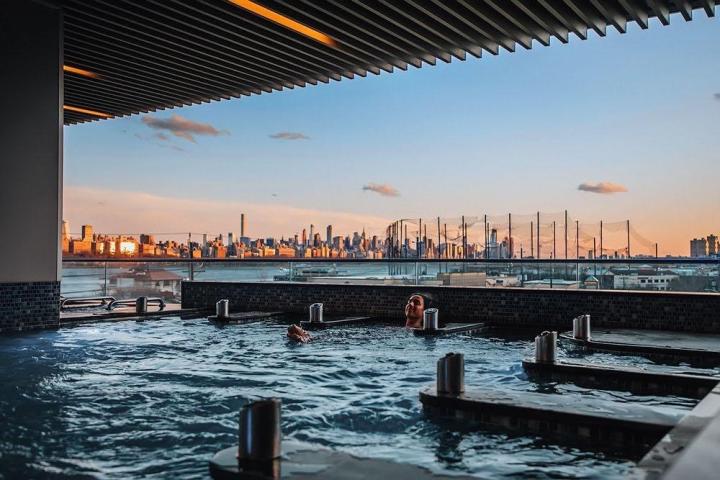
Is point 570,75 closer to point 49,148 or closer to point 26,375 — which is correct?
point 49,148

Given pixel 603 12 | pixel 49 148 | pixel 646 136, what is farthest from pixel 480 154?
pixel 49 148

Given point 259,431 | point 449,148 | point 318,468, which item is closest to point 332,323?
point 259,431

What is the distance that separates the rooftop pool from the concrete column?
91cm

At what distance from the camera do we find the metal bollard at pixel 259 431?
334 cm

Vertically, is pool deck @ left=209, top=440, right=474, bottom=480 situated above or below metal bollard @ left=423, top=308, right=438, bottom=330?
below

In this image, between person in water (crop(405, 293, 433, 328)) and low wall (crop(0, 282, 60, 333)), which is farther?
person in water (crop(405, 293, 433, 328))

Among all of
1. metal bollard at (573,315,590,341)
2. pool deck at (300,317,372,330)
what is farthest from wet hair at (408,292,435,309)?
metal bollard at (573,315,590,341)

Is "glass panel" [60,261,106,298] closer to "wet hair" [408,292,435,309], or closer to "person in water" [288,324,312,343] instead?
"person in water" [288,324,312,343]

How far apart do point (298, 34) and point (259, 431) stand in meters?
7.63

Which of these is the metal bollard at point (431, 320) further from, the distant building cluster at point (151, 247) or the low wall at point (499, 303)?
the distant building cluster at point (151, 247)

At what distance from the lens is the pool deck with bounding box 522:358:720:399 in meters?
5.44

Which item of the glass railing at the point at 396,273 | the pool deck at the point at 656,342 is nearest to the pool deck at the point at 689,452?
the pool deck at the point at 656,342

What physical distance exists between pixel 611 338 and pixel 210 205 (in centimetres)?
2177

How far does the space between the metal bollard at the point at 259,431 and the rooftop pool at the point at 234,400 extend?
30 centimetres
